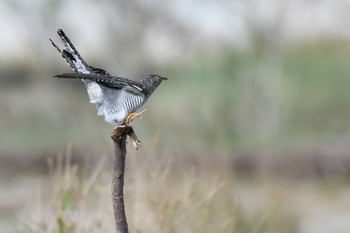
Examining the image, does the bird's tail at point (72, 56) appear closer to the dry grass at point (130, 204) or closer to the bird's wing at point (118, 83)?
the bird's wing at point (118, 83)

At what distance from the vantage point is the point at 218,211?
3.67 m

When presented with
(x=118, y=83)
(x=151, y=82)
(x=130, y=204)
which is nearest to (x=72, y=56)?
(x=118, y=83)

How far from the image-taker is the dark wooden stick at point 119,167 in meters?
2.25

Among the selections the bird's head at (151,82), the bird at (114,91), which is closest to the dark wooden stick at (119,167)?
the bird at (114,91)

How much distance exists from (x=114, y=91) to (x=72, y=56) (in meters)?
0.20

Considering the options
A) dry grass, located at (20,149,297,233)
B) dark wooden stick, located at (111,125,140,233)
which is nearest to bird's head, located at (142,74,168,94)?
dark wooden stick, located at (111,125,140,233)

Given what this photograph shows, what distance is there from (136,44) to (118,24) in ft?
1.34

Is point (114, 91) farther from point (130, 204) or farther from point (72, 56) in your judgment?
point (130, 204)

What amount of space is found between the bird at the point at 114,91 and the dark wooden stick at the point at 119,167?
0.04m

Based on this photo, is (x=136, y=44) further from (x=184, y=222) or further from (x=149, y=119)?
(x=184, y=222)

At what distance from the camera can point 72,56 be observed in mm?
2150

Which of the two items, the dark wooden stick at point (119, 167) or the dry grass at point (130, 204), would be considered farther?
the dry grass at point (130, 204)

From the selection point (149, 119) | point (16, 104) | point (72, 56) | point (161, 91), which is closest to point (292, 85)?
point (161, 91)

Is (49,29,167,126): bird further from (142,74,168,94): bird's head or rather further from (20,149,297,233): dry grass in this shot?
(20,149,297,233): dry grass
